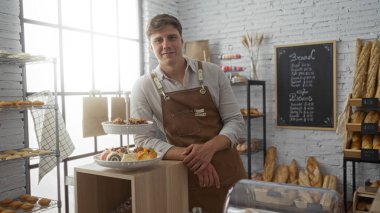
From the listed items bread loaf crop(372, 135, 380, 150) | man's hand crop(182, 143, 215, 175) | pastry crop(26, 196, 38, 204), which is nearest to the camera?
man's hand crop(182, 143, 215, 175)

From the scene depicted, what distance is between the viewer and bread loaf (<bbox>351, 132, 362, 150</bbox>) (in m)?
3.59

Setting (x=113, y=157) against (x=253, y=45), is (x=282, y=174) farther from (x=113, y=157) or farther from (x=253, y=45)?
(x=113, y=157)

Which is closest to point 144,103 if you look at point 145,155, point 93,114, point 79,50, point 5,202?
point 145,155

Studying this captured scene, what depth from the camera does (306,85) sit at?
443 centimetres

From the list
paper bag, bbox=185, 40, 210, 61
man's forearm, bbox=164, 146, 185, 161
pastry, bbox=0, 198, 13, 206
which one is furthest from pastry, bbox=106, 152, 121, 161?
paper bag, bbox=185, 40, 210, 61

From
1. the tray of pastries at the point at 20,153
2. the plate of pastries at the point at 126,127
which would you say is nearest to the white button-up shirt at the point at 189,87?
the plate of pastries at the point at 126,127

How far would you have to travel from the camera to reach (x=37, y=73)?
11.4 feet

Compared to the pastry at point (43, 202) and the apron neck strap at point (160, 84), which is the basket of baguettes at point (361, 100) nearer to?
the apron neck strap at point (160, 84)

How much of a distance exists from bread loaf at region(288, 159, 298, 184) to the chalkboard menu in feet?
1.60

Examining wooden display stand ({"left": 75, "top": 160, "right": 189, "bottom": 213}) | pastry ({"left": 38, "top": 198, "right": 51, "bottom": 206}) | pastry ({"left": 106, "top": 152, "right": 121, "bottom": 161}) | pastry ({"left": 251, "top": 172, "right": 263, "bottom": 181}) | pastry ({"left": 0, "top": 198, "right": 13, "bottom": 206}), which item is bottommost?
pastry ({"left": 251, "top": 172, "right": 263, "bottom": 181})

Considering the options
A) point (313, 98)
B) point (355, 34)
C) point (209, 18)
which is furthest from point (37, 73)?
point (355, 34)

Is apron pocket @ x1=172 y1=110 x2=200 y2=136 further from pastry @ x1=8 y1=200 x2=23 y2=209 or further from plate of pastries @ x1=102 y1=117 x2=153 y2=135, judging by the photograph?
pastry @ x1=8 y1=200 x2=23 y2=209

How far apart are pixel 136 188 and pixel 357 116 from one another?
3.18 metres

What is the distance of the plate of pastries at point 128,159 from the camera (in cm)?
125
